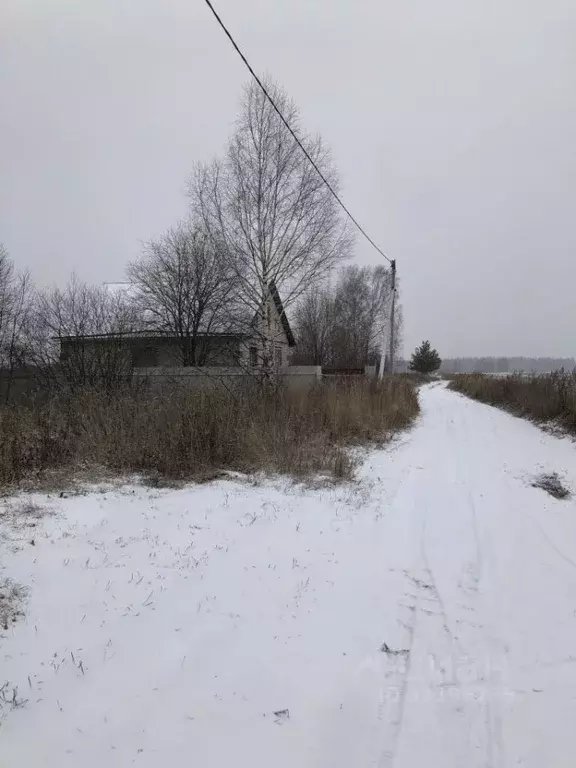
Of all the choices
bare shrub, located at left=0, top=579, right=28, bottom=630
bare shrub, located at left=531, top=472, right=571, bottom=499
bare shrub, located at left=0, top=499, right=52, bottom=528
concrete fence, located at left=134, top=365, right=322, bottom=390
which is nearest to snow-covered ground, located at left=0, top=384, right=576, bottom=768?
bare shrub, located at left=0, top=579, right=28, bottom=630

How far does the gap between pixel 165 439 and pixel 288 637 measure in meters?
4.65

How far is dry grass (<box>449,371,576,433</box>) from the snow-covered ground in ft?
27.0

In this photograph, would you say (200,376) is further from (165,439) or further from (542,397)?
(542,397)

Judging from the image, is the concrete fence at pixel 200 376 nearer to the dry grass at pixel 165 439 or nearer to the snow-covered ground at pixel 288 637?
the dry grass at pixel 165 439


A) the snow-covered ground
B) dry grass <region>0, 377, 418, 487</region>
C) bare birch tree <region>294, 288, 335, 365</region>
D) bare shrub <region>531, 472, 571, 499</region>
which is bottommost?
the snow-covered ground

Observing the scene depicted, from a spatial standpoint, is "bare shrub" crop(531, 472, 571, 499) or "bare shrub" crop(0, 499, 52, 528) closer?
"bare shrub" crop(0, 499, 52, 528)

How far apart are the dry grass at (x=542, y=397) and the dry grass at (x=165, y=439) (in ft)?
21.6

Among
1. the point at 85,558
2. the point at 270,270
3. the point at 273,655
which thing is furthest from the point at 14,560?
the point at 270,270

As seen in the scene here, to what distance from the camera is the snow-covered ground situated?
2.14 m

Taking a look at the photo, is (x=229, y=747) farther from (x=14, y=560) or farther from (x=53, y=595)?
(x=14, y=560)

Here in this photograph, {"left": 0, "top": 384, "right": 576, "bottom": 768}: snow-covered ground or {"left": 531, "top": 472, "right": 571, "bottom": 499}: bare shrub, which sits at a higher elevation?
{"left": 531, "top": 472, "right": 571, "bottom": 499}: bare shrub

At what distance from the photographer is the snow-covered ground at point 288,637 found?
2.14m

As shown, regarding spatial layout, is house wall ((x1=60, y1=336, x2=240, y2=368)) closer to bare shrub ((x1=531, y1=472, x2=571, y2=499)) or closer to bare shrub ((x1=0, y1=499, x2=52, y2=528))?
bare shrub ((x1=531, y1=472, x2=571, y2=499))

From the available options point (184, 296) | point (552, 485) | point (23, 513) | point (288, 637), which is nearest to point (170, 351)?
point (184, 296)
